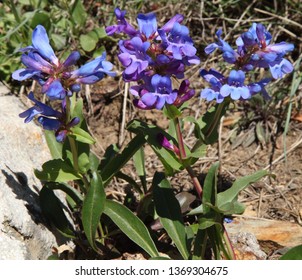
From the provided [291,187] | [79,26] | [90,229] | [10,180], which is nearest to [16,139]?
→ [10,180]

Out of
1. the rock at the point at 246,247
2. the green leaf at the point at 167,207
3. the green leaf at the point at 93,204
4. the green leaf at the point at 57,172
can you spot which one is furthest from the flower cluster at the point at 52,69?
the rock at the point at 246,247

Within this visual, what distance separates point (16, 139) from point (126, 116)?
1020 millimetres

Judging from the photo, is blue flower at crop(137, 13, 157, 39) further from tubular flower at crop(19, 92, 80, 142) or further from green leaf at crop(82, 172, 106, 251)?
green leaf at crop(82, 172, 106, 251)

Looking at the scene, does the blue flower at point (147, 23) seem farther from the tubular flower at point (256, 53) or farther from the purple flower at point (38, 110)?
the purple flower at point (38, 110)

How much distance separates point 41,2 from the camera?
4324 millimetres

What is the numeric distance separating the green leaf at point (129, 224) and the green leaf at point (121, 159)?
181 mm

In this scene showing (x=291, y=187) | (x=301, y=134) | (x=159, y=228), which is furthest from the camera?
(x=301, y=134)

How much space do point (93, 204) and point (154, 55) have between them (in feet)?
2.71

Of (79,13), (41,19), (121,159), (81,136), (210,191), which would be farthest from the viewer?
(79,13)

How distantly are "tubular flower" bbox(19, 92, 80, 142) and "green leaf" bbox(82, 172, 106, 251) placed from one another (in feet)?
0.97

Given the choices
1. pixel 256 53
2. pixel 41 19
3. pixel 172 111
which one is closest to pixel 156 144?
pixel 172 111

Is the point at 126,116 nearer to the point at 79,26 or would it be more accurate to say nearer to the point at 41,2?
the point at 79,26

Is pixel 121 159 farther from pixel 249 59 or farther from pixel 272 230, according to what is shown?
pixel 272 230

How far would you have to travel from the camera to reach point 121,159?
9.71 feet
